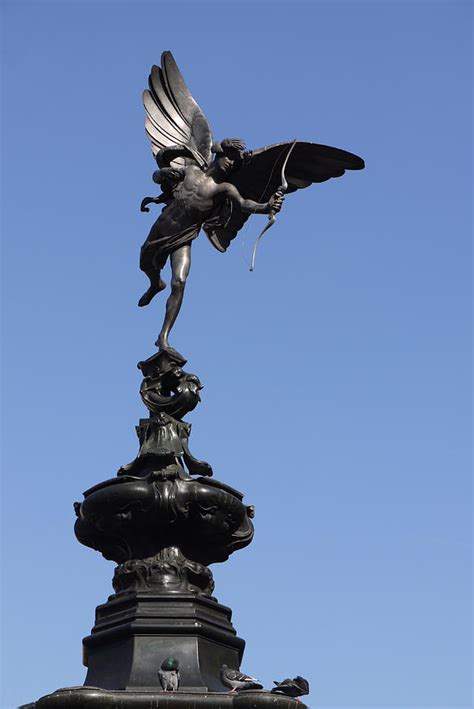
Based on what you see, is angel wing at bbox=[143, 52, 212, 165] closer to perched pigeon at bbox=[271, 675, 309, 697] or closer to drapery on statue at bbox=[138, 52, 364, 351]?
drapery on statue at bbox=[138, 52, 364, 351]

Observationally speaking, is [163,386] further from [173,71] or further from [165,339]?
[173,71]

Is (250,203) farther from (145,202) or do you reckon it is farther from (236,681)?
(236,681)

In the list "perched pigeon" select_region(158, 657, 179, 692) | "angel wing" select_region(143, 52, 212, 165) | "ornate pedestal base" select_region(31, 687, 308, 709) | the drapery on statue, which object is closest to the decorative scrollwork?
"perched pigeon" select_region(158, 657, 179, 692)

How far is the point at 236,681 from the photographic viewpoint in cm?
1469

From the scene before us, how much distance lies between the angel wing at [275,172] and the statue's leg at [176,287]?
50 centimetres

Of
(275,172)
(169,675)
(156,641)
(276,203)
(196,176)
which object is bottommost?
(169,675)

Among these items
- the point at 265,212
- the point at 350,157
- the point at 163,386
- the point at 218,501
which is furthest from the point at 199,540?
the point at 350,157

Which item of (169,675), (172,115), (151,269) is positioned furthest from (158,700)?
(172,115)

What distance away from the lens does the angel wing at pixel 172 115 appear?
18359mm

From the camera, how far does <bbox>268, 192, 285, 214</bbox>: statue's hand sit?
16.9 meters

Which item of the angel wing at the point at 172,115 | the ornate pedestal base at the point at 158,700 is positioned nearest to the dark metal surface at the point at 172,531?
the ornate pedestal base at the point at 158,700

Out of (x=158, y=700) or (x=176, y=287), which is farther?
(x=176, y=287)

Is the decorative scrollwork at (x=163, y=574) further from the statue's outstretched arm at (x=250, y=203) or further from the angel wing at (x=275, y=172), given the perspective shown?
the angel wing at (x=275, y=172)

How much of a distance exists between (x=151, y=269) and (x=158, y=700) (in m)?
5.60
